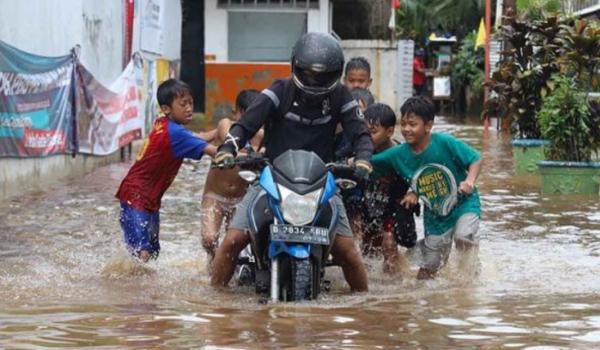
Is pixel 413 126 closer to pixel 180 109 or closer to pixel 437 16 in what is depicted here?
pixel 180 109

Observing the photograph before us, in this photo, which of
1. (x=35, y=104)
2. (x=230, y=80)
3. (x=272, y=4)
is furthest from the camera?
(x=272, y=4)

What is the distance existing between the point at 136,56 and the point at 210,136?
1211 cm

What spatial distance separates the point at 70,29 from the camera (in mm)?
16078

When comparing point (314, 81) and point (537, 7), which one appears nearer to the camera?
point (314, 81)

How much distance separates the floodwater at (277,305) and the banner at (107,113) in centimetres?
414

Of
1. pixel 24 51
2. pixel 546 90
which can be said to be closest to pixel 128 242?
pixel 24 51

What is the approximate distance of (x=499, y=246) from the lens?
10328mm

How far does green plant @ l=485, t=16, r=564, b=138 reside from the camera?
1700cm

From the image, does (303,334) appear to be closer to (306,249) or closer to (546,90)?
(306,249)

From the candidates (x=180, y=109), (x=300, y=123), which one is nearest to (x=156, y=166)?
(x=180, y=109)

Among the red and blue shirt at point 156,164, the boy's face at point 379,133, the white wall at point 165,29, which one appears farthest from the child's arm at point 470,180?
the white wall at point 165,29

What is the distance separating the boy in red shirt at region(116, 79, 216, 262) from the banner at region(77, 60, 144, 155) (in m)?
7.59

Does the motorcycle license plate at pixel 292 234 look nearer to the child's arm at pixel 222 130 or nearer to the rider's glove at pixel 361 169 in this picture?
the rider's glove at pixel 361 169

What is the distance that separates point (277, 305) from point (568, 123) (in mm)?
8037
